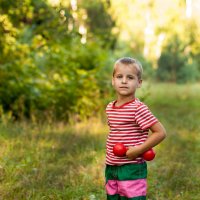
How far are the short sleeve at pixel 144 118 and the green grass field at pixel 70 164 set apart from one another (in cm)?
151

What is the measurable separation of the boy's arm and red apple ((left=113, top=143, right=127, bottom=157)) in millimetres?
32

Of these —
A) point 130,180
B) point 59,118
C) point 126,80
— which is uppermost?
point 126,80

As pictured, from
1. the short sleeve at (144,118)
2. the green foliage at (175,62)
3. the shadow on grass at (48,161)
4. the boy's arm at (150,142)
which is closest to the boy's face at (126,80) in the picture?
the short sleeve at (144,118)

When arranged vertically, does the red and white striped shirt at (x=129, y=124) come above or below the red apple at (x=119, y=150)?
above

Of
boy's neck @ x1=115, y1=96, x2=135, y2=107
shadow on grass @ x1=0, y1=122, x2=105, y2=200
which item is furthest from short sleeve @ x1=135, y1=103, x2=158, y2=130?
shadow on grass @ x1=0, y1=122, x2=105, y2=200

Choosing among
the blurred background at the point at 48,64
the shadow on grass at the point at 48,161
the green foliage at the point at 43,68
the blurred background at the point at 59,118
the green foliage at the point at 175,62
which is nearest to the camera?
the shadow on grass at the point at 48,161

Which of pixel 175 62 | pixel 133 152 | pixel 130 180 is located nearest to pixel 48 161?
pixel 130 180

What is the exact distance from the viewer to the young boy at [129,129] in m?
3.63

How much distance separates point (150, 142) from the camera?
353 centimetres

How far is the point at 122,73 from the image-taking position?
3.71 meters

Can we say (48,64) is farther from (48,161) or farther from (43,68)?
(48,161)

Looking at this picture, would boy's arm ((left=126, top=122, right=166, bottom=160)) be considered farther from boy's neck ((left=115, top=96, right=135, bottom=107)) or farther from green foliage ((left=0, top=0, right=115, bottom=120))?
green foliage ((left=0, top=0, right=115, bottom=120))

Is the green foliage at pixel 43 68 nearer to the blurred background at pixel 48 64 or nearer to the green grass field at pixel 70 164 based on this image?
the blurred background at pixel 48 64

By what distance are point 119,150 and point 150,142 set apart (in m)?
0.24
